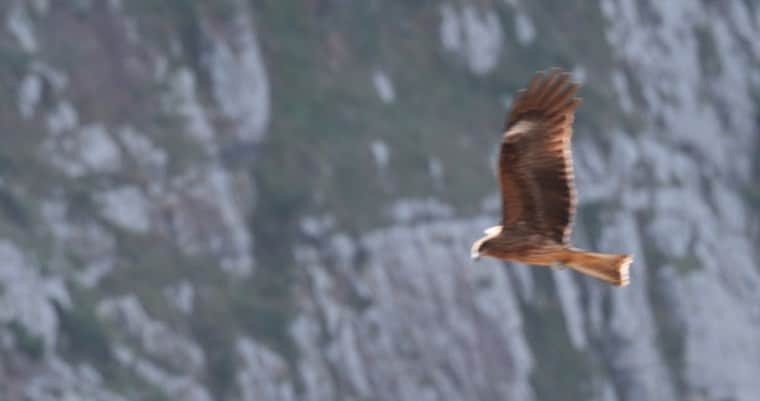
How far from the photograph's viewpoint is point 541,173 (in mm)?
15867

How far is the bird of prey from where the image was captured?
15.8m

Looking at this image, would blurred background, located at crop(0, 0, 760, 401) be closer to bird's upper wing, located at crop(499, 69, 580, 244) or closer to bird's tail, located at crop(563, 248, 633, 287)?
bird's upper wing, located at crop(499, 69, 580, 244)

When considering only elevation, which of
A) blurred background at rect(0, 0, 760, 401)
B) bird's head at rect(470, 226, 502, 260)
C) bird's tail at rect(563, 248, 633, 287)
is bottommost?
bird's tail at rect(563, 248, 633, 287)

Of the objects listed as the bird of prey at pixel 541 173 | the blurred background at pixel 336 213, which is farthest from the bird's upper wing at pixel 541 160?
the blurred background at pixel 336 213

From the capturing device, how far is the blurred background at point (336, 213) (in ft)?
136

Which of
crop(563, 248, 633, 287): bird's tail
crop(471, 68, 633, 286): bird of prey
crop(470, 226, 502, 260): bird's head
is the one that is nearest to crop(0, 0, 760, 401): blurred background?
crop(470, 226, 502, 260): bird's head

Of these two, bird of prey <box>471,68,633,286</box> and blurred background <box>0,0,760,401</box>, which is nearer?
bird of prey <box>471,68,633,286</box>

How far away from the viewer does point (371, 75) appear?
49406mm

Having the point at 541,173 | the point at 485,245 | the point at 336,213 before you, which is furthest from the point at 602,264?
the point at 336,213

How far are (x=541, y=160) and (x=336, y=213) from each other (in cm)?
3056

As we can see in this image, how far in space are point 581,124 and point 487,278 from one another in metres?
7.23

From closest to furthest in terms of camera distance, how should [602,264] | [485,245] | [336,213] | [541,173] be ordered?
1. [602,264]
2. [541,173]
3. [485,245]
4. [336,213]

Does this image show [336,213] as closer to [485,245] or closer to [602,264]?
[485,245]

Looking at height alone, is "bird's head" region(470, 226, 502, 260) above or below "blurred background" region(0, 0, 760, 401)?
below
